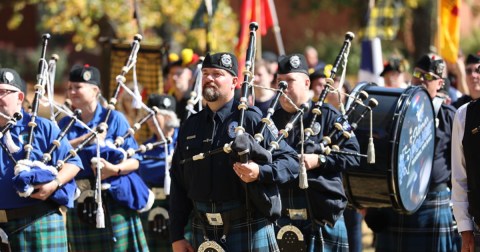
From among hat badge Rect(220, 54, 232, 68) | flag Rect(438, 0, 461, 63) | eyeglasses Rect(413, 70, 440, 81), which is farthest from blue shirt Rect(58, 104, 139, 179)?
flag Rect(438, 0, 461, 63)

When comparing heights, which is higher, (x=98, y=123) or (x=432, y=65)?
(x=432, y=65)

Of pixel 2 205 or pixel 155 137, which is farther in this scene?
pixel 155 137

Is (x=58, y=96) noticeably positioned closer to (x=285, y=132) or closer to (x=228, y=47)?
(x=228, y=47)

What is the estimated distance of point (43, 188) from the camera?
553 cm

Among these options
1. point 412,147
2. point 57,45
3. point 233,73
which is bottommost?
point 412,147

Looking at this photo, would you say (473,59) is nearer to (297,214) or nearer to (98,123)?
(297,214)

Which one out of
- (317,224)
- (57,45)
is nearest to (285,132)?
(317,224)

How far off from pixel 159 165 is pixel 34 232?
1.88 metres

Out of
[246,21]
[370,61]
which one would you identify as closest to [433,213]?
[370,61]

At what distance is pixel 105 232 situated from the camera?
6.87 metres

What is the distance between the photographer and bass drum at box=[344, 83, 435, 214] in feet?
20.0

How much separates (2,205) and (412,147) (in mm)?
2697

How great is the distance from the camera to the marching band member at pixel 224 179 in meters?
4.99

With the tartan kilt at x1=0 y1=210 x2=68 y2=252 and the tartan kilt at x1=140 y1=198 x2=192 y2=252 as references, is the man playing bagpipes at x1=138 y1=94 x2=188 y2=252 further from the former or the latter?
the tartan kilt at x1=0 y1=210 x2=68 y2=252
